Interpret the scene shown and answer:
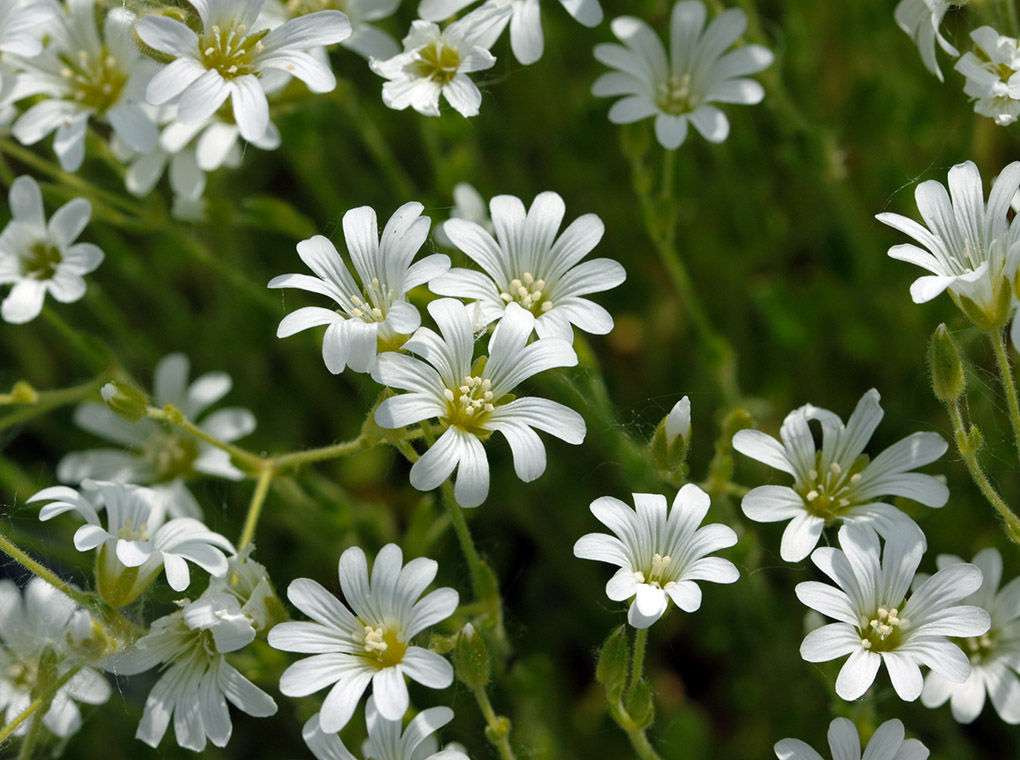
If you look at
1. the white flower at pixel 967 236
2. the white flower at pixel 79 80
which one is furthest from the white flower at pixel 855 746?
the white flower at pixel 79 80

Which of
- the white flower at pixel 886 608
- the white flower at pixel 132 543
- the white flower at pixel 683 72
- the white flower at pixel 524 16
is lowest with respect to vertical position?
the white flower at pixel 132 543

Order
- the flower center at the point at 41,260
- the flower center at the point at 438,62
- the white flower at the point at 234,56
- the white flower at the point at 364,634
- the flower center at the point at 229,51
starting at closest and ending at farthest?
1. the white flower at the point at 364,634
2. the white flower at the point at 234,56
3. the flower center at the point at 229,51
4. the flower center at the point at 438,62
5. the flower center at the point at 41,260

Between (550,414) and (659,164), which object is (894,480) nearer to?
(550,414)

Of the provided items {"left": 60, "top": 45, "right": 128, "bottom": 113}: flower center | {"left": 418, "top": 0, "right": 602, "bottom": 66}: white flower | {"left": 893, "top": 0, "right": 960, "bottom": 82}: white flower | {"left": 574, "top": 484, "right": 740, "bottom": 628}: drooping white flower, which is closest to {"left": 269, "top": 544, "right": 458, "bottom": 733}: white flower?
{"left": 574, "top": 484, "right": 740, "bottom": 628}: drooping white flower

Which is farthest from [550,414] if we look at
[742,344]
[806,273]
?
[806,273]

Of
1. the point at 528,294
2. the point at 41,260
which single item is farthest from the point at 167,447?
the point at 528,294

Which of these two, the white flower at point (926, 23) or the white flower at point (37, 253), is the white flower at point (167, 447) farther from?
the white flower at point (926, 23)
